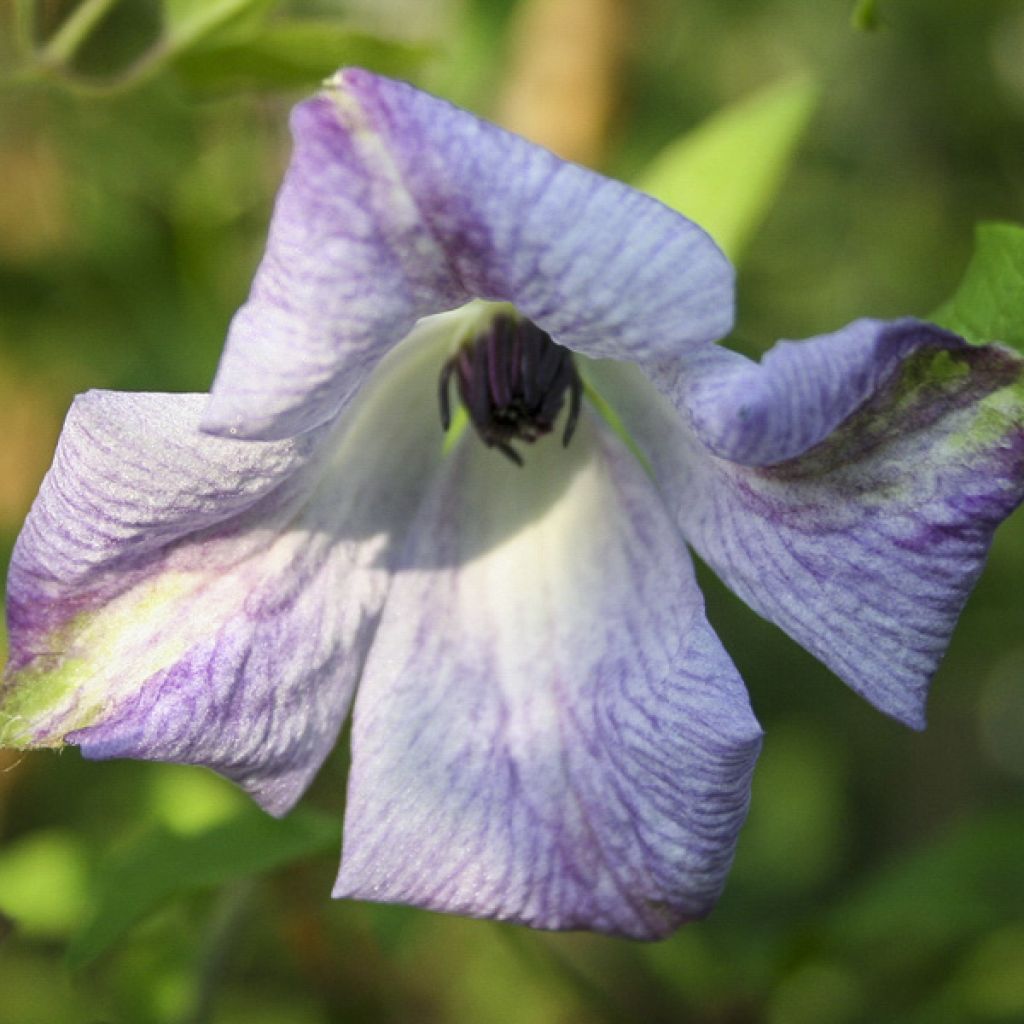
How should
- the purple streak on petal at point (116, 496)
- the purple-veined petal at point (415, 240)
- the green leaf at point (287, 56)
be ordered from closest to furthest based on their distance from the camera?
the purple-veined petal at point (415, 240)
the purple streak on petal at point (116, 496)
the green leaf at point (287, 56)

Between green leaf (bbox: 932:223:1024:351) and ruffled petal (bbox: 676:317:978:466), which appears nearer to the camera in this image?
ruffled petal (bbox: 676:317:978:466)

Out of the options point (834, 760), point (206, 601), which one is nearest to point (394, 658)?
point (206, 601)

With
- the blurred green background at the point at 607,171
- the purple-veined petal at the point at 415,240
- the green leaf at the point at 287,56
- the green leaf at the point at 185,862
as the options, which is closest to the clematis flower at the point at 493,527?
the purple-veined petal at the point at 415,240

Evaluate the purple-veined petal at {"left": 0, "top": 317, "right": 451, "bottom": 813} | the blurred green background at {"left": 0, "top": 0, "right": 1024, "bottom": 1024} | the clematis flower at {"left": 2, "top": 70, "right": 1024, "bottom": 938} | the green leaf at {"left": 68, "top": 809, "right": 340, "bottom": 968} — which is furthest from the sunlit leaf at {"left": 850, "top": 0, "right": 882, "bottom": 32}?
the green leaf at {"left": 68, "top": 809, "right": 340, "bottom": 968}

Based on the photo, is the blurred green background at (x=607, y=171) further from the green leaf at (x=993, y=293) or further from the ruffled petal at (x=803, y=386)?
the ruffled petal at (x=803, y=386)

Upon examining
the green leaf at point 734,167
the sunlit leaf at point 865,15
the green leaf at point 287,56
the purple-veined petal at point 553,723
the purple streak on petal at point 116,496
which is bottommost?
the purple-veined petal at point 553,723

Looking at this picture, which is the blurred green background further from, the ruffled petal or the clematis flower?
the ruffled petal
